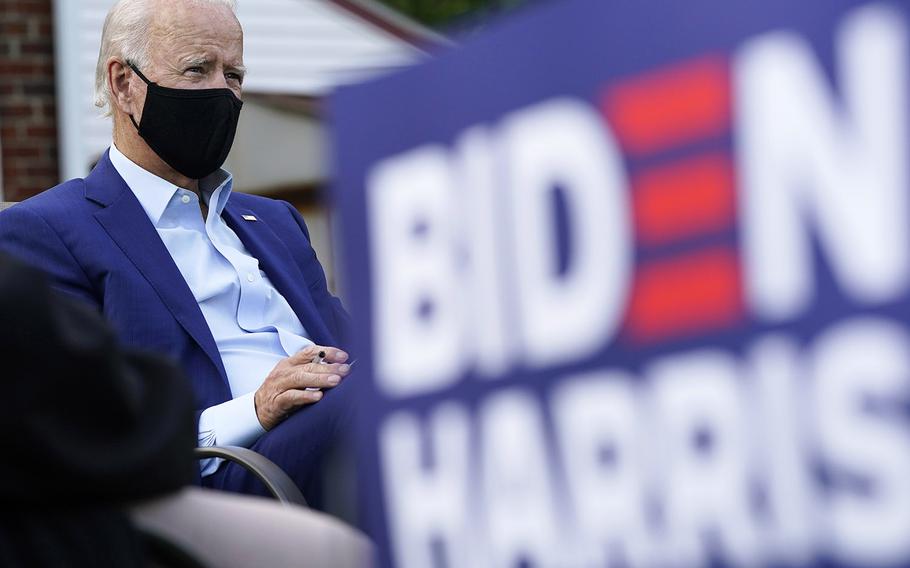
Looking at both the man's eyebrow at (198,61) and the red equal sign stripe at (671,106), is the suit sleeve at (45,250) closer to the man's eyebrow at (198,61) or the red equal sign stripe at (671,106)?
the man's eyebrow at (198,61)

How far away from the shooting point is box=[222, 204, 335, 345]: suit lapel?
11.2 feet

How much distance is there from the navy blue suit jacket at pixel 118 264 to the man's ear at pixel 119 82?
0.30 metres

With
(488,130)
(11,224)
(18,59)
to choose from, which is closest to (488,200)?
(488,130)

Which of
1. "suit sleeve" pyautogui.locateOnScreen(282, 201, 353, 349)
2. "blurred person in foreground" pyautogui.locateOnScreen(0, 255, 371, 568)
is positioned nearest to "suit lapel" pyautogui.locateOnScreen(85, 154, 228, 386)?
"suit sleeve" pyautogui.locateOnScreen(282, 201, 353, 349)

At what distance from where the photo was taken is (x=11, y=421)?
4.61 feet

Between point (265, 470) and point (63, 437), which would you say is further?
point (265, 470)

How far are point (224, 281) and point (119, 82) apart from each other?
691 millimetres

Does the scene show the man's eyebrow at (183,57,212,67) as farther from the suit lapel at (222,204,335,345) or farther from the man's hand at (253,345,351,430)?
A: the man's hand at (253,345,351,430)

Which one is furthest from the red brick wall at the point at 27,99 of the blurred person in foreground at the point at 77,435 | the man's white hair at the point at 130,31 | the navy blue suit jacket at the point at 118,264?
the blurred person in foreground at the point at 77,435

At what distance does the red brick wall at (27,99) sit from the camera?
7562 mm

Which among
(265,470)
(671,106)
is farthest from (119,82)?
(671,106)

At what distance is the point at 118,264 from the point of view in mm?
3082

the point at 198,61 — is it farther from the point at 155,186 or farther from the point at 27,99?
the point at 27,99

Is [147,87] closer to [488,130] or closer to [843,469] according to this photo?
[488,130]
